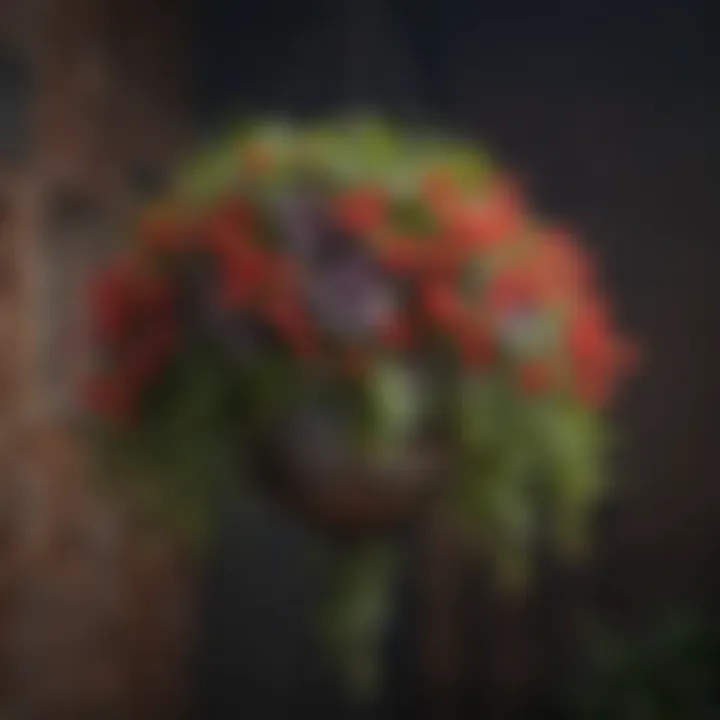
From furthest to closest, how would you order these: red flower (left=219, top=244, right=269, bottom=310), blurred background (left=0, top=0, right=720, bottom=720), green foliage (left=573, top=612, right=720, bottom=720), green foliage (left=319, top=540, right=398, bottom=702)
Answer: blurred background (left=0, top=0, right=720, bottom=720) → green foliage (left=573, top=612, right=720, bottom=720) → green foliage (left=319, top=540, right=398, bottom=702) → red flower (left=219, top=244, right=269, bottom=310)

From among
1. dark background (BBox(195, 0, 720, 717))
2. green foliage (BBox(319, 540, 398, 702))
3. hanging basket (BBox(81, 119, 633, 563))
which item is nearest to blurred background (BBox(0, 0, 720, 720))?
dark background (BBox(195, 0, 720, 717))

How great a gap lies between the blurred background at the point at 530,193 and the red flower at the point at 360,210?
101cm

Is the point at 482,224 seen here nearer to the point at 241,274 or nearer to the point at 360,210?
the point at 360,210

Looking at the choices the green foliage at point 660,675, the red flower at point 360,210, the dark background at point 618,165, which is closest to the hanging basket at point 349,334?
the red flower at point 360,210

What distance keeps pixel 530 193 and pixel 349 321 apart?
48.9 inches

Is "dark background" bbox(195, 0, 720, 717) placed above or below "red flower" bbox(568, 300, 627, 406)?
above

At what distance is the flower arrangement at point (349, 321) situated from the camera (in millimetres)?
1419

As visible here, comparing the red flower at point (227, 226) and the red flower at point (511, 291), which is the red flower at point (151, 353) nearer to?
the red flower at point (227, 226)

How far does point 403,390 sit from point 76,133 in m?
1.17

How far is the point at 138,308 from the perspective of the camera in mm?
1468

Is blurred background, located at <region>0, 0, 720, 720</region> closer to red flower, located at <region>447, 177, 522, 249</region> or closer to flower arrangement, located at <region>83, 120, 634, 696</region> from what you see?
flower arrangement, located at <region>83, 120, 634, 696</region>

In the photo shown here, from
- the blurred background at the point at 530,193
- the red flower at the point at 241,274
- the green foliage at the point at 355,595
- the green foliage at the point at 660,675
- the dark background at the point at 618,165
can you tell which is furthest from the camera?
the dark background at the point at 618,165

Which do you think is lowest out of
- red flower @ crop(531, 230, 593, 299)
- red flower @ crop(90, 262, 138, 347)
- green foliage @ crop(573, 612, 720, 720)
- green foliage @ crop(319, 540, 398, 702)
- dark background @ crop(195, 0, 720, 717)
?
green foliage @ crop(319, 540, 398, 702)

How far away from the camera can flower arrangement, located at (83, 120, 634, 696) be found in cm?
142
